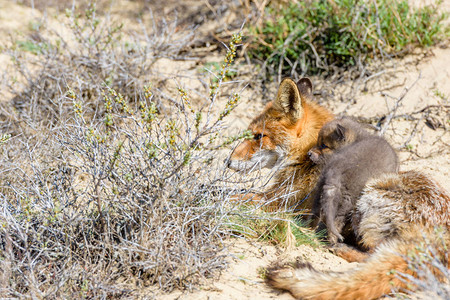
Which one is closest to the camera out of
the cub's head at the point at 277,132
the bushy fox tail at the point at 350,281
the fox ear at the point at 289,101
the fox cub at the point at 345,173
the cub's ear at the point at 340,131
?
the bushy fox tail at the point at 350,281

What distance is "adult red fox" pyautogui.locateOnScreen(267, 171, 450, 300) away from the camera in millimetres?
3578

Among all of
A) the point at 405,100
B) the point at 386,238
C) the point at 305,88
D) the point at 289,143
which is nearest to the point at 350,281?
the point at 386,238

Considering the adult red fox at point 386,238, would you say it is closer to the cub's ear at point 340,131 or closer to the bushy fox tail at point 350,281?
the bushy fox tail at point 350,281

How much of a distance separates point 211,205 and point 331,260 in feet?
4.46

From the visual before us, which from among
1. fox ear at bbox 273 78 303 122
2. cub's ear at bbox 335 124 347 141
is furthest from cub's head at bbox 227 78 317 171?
cub's ear at bbox 335 124 347 141

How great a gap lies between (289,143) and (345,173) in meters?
1.07

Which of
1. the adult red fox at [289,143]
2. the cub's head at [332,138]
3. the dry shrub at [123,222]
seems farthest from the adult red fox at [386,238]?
the adult red fox at [289,143]

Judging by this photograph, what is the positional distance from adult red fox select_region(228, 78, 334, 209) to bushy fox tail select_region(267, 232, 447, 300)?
1.59 meters

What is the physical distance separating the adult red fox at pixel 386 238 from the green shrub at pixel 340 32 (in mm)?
3755

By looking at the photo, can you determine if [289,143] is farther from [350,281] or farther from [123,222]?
[123,222]

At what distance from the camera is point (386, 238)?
4.39 m

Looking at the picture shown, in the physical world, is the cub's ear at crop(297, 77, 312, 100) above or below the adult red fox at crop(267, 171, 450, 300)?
above

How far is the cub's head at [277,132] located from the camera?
215 inches

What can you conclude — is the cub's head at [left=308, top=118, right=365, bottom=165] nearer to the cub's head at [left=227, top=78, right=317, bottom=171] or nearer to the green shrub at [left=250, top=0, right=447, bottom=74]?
the cub's head at [left=227, top=78, right=317, bottom=171]
